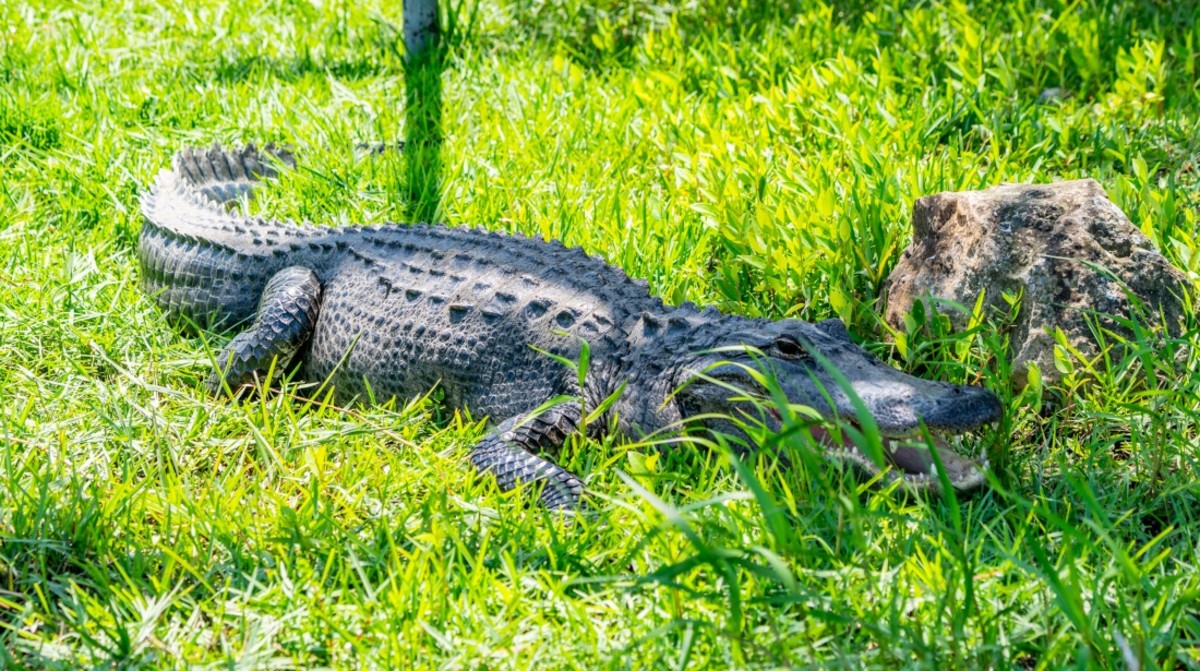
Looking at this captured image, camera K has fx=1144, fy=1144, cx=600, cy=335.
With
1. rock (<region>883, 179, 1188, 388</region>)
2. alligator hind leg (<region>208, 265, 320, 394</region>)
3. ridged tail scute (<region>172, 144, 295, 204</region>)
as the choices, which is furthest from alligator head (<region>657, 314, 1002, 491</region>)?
ridged tail scute (<region>172, 144, 295, 204</region>)

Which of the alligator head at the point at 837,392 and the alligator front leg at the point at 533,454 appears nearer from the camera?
the alligator head at the point at 837,392

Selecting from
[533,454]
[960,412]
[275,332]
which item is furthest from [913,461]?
[275,332]

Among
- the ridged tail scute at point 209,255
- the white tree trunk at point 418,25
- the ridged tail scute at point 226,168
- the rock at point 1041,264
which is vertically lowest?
the ridged tail scute at point 209,255

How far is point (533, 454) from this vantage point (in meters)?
3.34

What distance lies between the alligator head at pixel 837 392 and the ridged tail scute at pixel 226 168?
2.62 m

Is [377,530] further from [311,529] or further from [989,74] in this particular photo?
[989,74]

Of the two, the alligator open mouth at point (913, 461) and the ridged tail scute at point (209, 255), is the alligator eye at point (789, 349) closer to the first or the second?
the alligator open mouth at point (913, 461)

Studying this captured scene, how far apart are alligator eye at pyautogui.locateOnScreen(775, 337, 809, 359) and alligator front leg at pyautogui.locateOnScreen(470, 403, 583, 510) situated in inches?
25.6

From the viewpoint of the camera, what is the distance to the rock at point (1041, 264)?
3.51 metres

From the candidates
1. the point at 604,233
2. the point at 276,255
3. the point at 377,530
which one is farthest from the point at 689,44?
the point at 377,530

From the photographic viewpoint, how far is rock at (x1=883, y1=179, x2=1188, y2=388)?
3510 millimetres

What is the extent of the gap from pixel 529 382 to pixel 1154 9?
15.2 feet

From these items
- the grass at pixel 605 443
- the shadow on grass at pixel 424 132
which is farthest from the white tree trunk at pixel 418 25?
the grass at pixel 605 443

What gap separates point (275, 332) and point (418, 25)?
2.92 m
